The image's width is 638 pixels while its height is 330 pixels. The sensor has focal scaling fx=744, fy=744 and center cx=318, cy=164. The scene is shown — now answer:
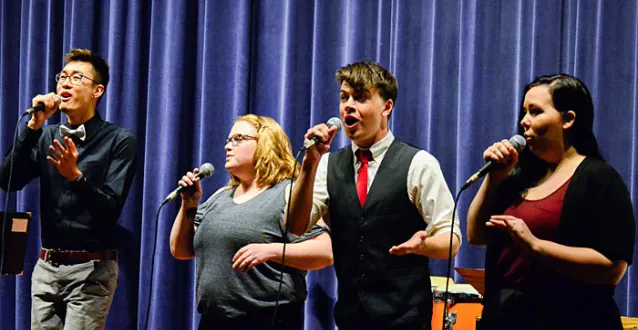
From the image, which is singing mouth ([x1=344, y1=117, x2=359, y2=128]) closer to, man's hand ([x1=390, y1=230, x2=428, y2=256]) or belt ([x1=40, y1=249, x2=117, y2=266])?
man's hand ([x1=390, y1=230, x2=428, y2=256])

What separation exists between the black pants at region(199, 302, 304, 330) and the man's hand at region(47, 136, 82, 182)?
0.79m

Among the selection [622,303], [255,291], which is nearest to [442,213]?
[255,291]

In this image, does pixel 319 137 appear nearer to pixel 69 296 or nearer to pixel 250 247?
pixel 250 247

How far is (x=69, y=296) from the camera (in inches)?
121

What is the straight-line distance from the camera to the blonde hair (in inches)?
115

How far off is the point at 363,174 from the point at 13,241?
65.5 inches

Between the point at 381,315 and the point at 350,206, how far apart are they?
1.21 ft

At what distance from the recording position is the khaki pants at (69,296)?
3.05m

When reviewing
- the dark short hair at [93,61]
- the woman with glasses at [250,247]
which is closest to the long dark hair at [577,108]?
the woman with glasses at [250,247]

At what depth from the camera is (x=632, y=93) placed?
3.55 meters

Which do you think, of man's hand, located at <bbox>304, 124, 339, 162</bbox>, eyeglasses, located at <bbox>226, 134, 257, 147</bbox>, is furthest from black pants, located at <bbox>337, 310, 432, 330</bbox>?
eyeglasses, located at <bbox>226, 134, 257, 147</bbox>

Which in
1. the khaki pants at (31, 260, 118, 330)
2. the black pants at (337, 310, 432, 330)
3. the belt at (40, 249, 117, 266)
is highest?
the belt at (40, 249, 117, 266)

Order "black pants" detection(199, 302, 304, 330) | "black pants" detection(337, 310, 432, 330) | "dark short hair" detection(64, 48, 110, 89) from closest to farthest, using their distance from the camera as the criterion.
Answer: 1. "black pants" detection(337, 310, 432, 330)
2. "black pants" detection(199, 302, 304, 330)
3. "dark short hair" detection(64, 48, 110, 89)

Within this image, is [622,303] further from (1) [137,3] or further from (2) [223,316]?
(1) [137,3]
